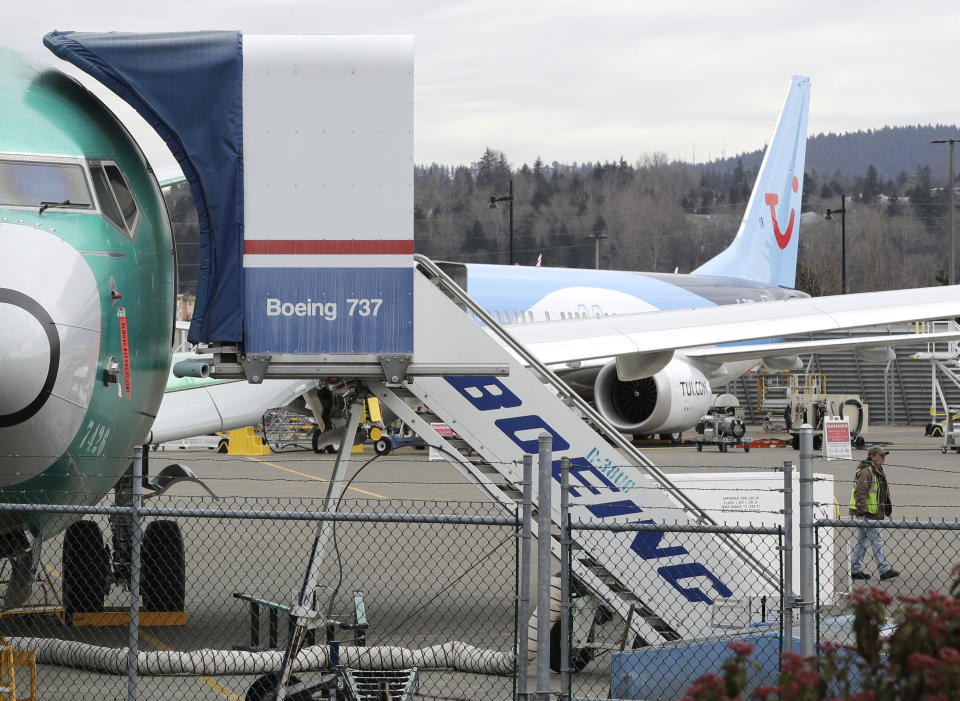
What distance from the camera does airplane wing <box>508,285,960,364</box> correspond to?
13.3 m

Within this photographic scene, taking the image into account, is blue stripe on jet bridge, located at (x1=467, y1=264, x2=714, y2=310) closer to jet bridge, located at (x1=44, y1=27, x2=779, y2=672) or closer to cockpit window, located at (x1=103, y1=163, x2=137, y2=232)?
cockpit window, located at (x1=103, y1=163, x2=137, y2=232)

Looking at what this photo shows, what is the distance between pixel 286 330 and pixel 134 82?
190 cm

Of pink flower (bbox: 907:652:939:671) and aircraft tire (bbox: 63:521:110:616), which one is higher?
pink flower (bbox: 907:652:939:671)

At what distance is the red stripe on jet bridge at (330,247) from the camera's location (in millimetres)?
8242

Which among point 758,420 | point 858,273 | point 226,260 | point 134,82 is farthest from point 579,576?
point 858,273

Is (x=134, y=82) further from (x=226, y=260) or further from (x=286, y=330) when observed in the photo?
(x=286, y=330)

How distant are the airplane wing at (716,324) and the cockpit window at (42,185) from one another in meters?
5.28

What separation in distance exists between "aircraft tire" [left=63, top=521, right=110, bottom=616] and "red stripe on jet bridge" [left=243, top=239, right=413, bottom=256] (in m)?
4.15

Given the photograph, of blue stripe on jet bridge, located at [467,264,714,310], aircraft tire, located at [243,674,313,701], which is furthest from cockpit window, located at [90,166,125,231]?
blue stripe on jet bridge, located at [467,264,714,310]

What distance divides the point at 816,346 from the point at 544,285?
343 inches

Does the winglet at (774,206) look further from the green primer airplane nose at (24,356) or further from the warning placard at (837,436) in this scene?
the green primer airplane nose at (24,356)

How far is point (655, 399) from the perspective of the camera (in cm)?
2491

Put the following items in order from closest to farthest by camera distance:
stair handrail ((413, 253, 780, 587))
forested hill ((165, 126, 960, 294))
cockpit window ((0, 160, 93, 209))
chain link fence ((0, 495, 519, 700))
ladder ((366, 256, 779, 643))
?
chain link fence ((0, 495, 519, 700)) → cockpit window ((0, 160, 93, 209)) → ladder ((366, 256, 779, 643)) → stair handrail ((413, 253, 780, 587)) → forested hill ((165, 126, 960, 294))

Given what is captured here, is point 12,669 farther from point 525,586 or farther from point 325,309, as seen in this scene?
point 525,586
